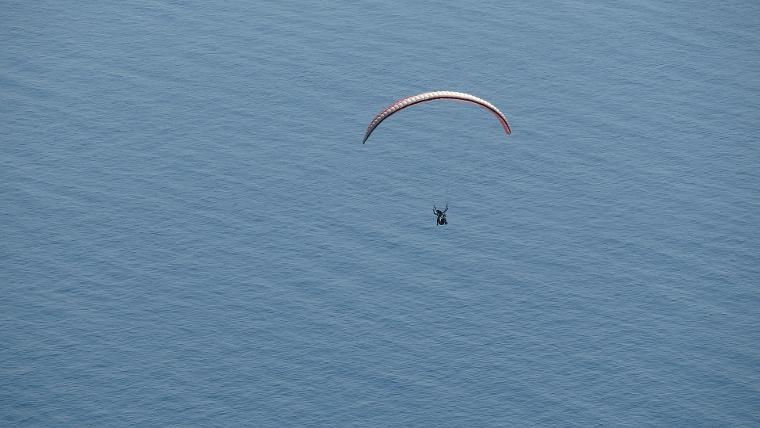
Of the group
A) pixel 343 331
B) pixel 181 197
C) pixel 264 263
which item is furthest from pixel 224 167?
pixel 343 331

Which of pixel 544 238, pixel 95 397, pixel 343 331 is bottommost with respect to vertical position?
pixel 95 397

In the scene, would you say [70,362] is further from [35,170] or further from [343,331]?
[35,170]

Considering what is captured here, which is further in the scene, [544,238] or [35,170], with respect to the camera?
[35,170]

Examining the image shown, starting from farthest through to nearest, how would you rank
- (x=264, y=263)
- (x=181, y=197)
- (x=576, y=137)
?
(x=576, y=137) → (x=181, y=197) → (x=264, y=263)

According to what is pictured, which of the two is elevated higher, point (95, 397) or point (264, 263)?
point (264, 263)

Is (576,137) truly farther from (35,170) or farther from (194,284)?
(35,170)

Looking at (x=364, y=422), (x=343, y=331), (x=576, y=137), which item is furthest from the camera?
(x=576, y=137)
